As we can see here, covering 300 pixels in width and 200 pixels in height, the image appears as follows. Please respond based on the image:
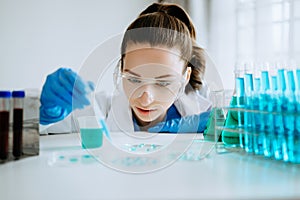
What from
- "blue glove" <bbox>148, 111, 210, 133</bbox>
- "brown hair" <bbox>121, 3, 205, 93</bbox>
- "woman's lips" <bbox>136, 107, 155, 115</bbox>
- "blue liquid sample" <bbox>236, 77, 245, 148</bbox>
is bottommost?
"blue glove" <bbox>148, 111, 210, 133</bbox>

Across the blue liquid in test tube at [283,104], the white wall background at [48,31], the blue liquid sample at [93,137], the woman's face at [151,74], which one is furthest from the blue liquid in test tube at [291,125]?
the white wall background at [48,31]

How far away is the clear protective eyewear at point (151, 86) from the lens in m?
1.13

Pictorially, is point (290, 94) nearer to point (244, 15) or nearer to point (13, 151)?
point (13, 151)

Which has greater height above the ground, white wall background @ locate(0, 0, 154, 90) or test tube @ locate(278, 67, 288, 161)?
white wall background @ locate(0, 0, 154, 90)

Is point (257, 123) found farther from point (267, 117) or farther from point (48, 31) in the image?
point (48, 31)

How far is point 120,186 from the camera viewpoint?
0.44 meters

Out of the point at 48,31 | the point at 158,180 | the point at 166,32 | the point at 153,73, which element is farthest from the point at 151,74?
the point at 48,31

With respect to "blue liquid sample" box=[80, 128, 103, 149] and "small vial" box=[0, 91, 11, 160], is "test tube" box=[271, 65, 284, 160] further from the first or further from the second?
"small vial" box=[0, 91, 11, 160]

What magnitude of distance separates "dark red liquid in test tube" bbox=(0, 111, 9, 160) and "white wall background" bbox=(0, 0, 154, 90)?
7.18 ft

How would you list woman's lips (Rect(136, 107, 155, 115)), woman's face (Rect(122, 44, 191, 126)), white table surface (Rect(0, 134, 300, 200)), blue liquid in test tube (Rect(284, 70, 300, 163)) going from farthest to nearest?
woman's lips (Rect(136, 107, 155, 115)) → woman's face (Rect(122, 44, 191, 126)) → blue liquid in test tube (Rect(284, 70, 300, 163)) → white table surface (Rect(0, 134, 300, 200))

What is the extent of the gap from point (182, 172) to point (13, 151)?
0.30 metres

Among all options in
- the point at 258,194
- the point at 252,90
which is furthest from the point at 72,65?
the point at 258,194

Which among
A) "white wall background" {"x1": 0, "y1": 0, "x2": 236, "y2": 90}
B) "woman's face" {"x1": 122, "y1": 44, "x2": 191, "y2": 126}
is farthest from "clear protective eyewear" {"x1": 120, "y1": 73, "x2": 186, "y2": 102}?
"white wall background" {"x1": 0, "y1": 0, "x2": 236, "y2": 90}

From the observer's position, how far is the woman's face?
1.12 m
